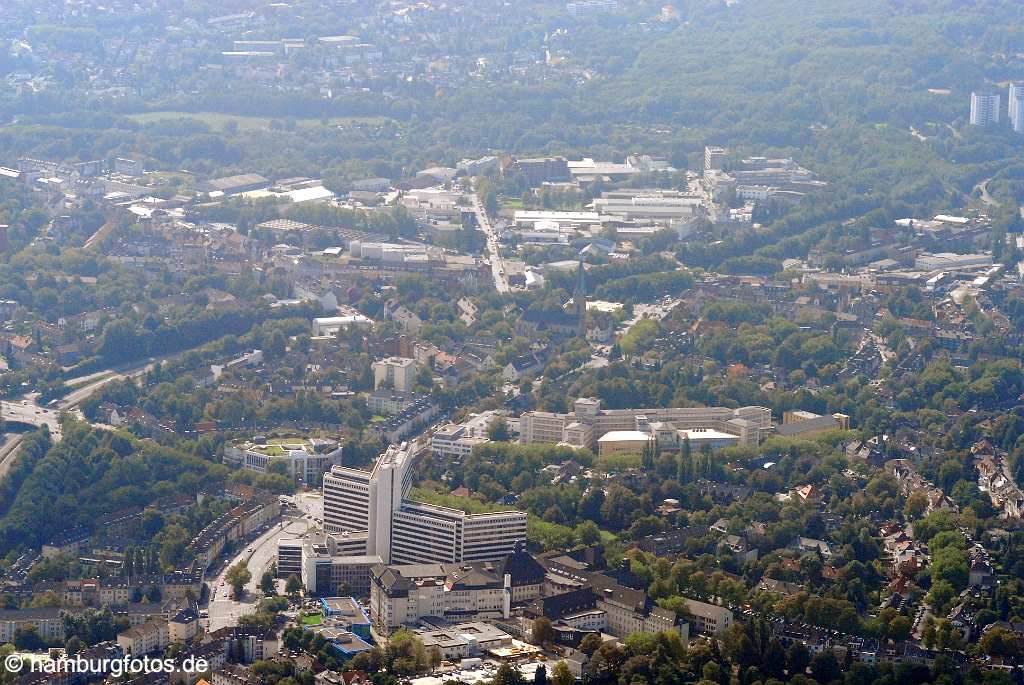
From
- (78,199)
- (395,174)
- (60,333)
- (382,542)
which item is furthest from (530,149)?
(382,542)

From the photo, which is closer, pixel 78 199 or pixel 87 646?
pixel 87 646

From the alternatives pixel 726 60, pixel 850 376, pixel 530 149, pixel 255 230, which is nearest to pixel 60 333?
pixel 255 230

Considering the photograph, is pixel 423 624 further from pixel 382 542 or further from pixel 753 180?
pixel 753 180

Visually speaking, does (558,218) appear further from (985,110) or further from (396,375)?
(985,110)

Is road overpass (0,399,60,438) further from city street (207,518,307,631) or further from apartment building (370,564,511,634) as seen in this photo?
apartment building (370,564,511,634)

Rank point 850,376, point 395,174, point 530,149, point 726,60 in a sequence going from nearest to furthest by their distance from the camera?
point 850,376 < point 395,174 < point 530,149 < point 726,60

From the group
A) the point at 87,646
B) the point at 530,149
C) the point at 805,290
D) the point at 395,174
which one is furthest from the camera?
the point at 530,149
